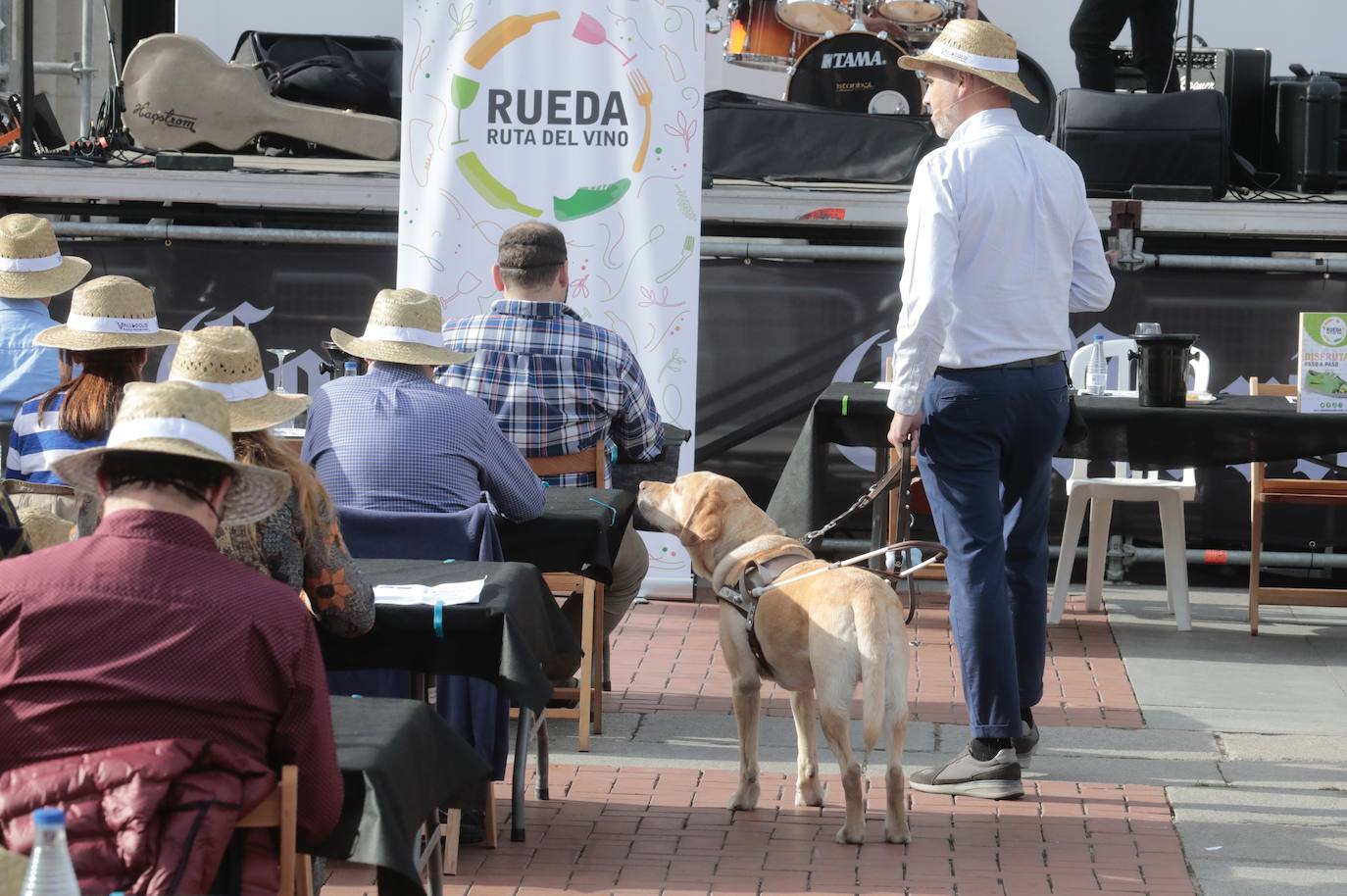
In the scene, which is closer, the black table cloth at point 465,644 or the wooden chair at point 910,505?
the black table cloth at point 465,644

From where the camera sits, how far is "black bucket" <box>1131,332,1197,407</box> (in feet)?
20.6

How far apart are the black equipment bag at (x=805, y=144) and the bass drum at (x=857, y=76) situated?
0.88m

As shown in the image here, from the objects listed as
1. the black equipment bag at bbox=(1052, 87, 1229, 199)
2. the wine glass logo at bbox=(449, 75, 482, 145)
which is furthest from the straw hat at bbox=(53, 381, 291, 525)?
the black equipment bag at bbox=(1052, 87, 1229, 199)

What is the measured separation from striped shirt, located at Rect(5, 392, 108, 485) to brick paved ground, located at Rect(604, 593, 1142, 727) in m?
2.04

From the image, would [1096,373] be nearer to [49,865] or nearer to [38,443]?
[38,443]

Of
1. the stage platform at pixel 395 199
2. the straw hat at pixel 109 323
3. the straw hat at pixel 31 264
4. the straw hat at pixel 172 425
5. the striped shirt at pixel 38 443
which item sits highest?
the stage platform at pixel 395 199

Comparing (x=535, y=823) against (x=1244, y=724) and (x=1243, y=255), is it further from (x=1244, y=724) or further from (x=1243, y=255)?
(x=1243, y=255)

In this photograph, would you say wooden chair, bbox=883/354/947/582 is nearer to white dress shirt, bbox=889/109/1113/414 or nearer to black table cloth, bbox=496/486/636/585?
black table cloth, bbox=496/486/636/585

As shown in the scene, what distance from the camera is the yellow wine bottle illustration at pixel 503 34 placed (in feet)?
23.5

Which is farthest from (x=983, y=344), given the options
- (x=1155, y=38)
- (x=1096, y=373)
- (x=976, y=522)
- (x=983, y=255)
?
(x=1155, y=38)

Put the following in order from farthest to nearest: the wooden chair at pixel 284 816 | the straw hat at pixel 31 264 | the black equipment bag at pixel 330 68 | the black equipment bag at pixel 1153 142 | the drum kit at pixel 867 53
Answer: the drum kit at pixel 867 53, the black equipment bag at pixel 330 68, the black equipment bag at pixel 1153 142, the straw hat at pixel 31 264, the wooden chair at pixel 284 816

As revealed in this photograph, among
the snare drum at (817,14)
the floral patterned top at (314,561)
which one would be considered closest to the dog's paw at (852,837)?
the floral patterned top at (314,561)

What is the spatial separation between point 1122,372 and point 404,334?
3.90 m

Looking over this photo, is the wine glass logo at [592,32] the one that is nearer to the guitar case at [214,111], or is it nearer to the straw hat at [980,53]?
the guitar case at [214,111]
